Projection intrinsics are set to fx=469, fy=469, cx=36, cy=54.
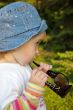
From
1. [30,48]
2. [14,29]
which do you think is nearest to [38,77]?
[30,48]

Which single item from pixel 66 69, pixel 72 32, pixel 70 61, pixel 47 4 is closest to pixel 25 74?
pixel 66 69

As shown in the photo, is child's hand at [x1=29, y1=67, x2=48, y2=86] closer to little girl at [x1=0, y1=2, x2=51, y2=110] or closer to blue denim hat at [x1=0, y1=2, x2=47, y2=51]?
little girl at [x1=0, y1=2, x2=51, y2=110]

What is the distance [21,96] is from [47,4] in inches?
365

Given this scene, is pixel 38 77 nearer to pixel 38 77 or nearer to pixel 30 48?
pixel 38 77

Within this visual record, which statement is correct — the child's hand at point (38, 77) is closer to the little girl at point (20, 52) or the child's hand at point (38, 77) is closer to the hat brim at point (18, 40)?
the little girl at point (20, 52)

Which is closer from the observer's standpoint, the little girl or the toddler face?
the little girl

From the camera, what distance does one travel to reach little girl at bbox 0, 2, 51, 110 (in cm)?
245

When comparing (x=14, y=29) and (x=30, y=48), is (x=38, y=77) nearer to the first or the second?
(x=30, y=48)

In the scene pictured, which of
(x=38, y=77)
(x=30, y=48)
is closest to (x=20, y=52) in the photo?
(x=30, y=48)

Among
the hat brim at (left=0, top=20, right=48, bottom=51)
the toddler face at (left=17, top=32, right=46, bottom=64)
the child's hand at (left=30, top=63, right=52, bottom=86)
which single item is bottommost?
the child's hand at (left=30, top=63, right=52, bottom=86)

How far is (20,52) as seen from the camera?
102 inches

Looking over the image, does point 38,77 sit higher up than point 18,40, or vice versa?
point 18,40

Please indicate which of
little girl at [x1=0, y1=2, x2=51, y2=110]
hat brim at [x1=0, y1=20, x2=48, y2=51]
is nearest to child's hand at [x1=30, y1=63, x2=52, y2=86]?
little girl at [x1=0, y1=2, x2=51, y2=110]

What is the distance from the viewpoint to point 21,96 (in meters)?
2.45
